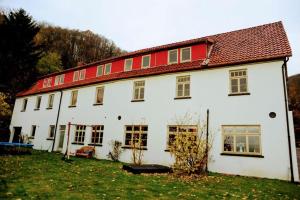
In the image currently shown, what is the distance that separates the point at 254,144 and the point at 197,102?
13.5 feet

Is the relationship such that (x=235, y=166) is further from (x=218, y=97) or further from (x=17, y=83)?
(x=17, y=83)

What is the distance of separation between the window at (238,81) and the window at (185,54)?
381 cm

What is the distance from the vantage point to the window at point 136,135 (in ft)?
54.3

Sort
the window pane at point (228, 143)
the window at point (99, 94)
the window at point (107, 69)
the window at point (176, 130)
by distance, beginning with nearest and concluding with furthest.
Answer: the window pane at point (228, 143), the window at point (176, 130), the window at point (99, 94), the window at point (107, 69)

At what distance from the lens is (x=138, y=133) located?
17.0 meters

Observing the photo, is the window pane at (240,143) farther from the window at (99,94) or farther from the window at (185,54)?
the window at (99,94)

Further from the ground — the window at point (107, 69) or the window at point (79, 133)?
the window at point (107, 69)

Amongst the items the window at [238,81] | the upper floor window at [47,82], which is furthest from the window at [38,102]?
the window at [238,81]

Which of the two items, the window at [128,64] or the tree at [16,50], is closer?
the window at [128,64]

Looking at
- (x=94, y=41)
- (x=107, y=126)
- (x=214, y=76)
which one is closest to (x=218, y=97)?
(x=214, y=76)

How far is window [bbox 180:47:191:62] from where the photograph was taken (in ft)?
55.6

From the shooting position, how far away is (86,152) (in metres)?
18.9

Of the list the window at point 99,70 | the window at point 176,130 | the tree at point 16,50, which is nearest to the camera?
the window at point 176,130

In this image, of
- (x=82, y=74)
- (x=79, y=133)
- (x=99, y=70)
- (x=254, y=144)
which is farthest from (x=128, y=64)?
(x=254, y=144)
